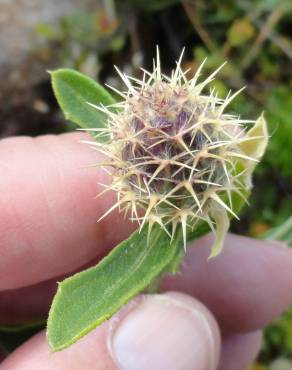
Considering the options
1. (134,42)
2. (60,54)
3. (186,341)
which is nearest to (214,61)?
(134,42)

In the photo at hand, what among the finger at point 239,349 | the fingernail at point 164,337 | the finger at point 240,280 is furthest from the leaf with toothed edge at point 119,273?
the finger at point 239,349

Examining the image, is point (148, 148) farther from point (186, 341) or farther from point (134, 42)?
point (134, 42)

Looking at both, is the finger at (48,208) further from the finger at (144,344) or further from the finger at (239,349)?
the finger at (239,349)

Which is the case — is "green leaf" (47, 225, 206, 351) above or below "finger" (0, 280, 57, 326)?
above

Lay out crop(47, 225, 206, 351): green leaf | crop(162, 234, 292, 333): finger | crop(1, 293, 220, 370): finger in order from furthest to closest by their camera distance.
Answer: crop(162, 234, 292, 333): finger, crop(1, 293, 220, 370): finger, crop(47, 225, 206, 351): green leaf

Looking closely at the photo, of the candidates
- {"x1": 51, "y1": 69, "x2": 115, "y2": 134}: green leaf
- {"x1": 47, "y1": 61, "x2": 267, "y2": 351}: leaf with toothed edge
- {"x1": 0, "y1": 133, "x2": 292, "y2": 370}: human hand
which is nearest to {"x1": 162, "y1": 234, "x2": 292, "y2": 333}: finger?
{"x1": 0, "y1": 133, "x2": 292, "y2": 370}: human hand

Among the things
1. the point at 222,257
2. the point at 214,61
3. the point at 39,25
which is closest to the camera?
the point at 222,257

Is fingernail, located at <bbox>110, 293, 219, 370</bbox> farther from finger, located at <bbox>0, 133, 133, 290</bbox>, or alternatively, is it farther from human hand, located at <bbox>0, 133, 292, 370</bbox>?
finger, located at <bbox>0, 133, 133, 290</bbox>
